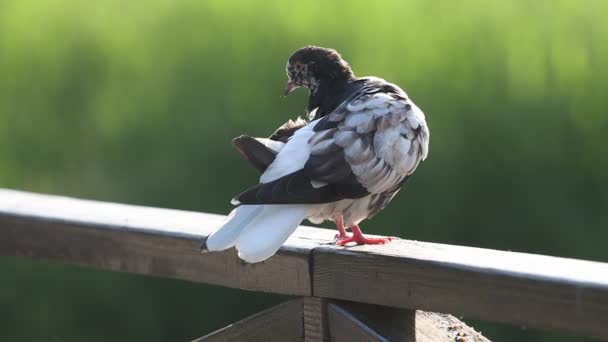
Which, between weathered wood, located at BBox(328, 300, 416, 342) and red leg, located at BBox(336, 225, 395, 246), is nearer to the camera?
weathered wood, located at BBox(328, 300, 416, 342)

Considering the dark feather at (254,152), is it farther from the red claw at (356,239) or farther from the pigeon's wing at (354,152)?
the red claw at (356,239)

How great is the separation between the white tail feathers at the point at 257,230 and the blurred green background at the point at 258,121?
148 centimetres

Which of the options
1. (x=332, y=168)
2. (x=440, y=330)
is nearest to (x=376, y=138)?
(x=332, y=168)

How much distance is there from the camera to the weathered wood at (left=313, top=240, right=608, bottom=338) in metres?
1.86

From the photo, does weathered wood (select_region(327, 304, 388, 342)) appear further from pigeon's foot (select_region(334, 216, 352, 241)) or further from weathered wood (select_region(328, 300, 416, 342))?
pigeon's foot (select_region(334, 216, 352, 241))

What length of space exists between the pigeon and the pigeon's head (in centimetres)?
14

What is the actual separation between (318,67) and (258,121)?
1064 millimetres

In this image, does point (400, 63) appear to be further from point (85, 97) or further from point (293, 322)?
point (293, 322)

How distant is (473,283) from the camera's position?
2.04m

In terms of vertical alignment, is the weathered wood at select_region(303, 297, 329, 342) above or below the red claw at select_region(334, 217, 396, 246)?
below

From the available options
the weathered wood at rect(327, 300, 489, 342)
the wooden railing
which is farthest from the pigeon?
the weathered wood at rect(327, 300, 489, 342)

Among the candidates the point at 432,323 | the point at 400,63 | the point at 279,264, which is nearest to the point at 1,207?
the point at 279,264

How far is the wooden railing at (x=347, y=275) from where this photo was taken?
6.31 feet

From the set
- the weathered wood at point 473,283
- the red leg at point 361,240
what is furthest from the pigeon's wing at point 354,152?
the weathered wood at point 473,283
